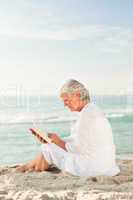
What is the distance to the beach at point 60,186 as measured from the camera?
3.41 m

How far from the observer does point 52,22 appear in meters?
7.34

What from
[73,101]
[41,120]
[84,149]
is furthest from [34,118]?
[84,149]

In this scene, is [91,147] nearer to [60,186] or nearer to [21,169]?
[21,169]

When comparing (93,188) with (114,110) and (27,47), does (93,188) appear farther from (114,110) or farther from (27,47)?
(114,110)

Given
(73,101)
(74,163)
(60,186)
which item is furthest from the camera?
(73,101)

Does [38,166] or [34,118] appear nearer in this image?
[38,166]

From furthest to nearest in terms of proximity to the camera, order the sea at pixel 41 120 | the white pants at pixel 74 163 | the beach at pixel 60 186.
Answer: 1. the sea at pixel 41 120
2. the white pants at pixel 74 163
3. the beach at pixel 60 186

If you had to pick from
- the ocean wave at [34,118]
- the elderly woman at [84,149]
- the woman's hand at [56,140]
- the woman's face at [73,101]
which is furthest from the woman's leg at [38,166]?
the ocean wave at [34,118]

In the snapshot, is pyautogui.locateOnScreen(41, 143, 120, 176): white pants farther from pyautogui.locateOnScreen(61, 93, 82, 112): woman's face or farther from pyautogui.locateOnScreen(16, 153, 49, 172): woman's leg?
pyautogui.locateOnScreen(61, 93, 82, 112): woman's face

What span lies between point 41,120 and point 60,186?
14.6 feet

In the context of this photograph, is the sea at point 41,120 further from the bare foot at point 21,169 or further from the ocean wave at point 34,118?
the bare foot at point 21,169

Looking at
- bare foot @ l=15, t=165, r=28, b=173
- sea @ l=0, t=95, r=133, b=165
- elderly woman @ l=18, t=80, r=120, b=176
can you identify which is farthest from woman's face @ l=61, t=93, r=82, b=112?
sea @ l=0, t=95, r=133, b=165

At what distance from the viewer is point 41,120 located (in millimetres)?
8141

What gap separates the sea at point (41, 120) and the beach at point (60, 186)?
3183 mm
